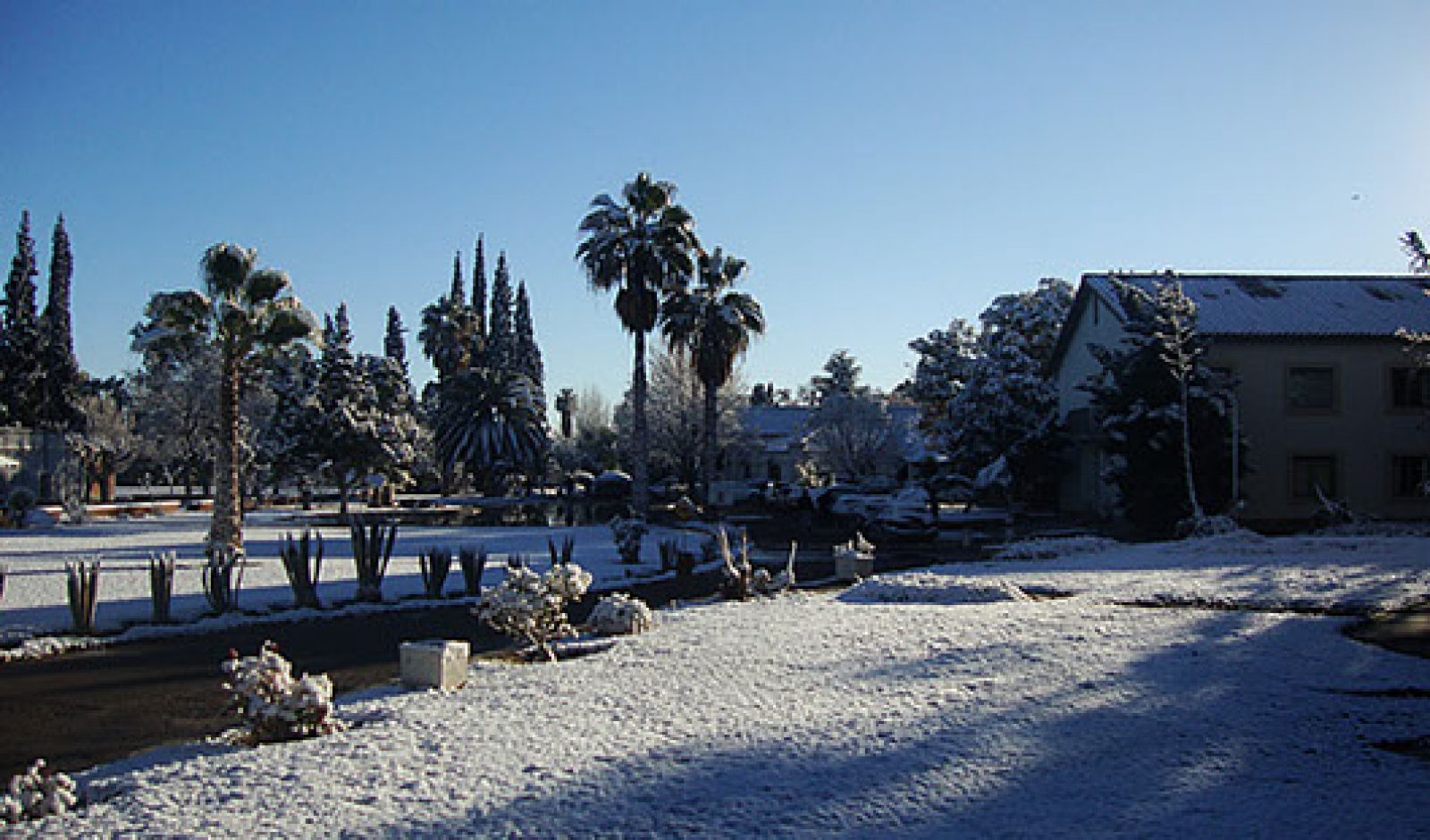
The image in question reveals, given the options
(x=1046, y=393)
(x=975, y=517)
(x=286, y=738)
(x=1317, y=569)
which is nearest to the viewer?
(x=286, y=738)

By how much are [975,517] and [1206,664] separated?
85.3 ft

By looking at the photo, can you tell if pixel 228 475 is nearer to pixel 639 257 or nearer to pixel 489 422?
pixel 639 257

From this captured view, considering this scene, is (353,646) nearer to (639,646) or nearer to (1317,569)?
(639,646)

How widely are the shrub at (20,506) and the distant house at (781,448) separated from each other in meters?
29.8

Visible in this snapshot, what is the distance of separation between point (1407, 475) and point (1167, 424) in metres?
10.3

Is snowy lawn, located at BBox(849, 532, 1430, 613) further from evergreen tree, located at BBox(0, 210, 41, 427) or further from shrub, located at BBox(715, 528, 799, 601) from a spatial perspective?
evergreen tree, located at BBox(0, 210, 41, 427)

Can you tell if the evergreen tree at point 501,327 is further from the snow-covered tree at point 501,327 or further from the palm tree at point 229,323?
the palm tree at point 229,323

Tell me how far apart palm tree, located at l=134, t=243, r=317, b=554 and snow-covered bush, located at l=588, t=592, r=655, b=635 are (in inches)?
495

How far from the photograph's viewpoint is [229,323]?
2227 cm

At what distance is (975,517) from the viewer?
1384 inches

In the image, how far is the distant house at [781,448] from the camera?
62500 mm

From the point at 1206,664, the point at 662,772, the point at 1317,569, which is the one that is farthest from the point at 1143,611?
the point at 662,772

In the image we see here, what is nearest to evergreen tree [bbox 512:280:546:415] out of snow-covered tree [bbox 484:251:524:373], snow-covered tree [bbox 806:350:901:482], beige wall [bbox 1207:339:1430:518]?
snow-covered tree [bbox 484:251:524:373]

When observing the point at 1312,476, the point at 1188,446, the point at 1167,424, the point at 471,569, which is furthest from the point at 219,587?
the point at 1312,476
